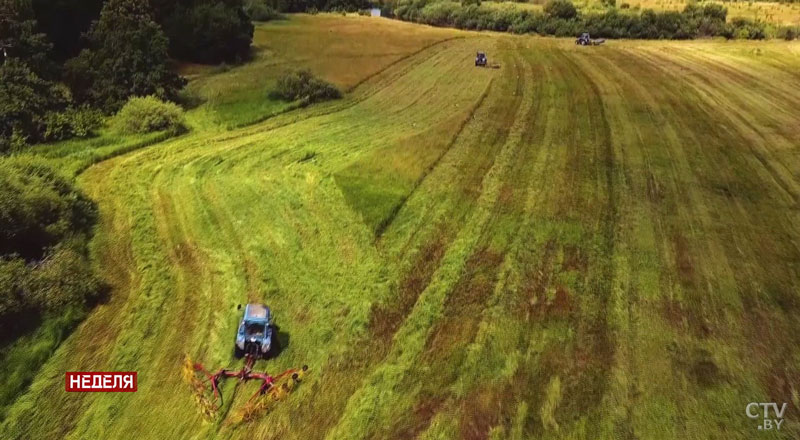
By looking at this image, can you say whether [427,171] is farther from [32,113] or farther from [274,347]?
[32,113]

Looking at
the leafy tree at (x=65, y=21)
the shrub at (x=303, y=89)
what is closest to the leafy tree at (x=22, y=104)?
the leafy tree at (x=65, y=21)

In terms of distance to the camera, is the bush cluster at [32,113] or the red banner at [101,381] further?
the bush cluster at [32,113]

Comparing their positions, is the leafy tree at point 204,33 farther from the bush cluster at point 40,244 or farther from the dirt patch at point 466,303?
the dirt patch at point 466,303

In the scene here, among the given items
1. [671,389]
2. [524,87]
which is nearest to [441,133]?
[524,87]

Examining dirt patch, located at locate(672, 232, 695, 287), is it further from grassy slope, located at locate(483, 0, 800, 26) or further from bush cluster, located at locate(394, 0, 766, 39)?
grassy slope, located at locate(483, 0, 800, 26)

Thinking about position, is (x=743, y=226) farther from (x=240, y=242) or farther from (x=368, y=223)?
(x=240, y=242)
